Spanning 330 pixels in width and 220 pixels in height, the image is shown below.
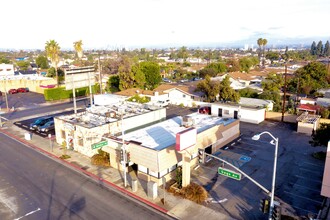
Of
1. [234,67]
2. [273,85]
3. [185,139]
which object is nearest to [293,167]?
[185,139]

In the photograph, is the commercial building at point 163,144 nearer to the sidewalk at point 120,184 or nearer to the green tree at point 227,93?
the sidewalk at point 120,184

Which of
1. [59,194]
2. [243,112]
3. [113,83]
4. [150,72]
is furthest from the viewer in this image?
[113,83]

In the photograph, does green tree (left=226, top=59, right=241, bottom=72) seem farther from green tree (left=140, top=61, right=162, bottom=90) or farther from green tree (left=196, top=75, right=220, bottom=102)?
green tree (left=196, top=75, right=220, bottom=102)

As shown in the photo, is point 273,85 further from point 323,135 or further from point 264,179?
point 264,179

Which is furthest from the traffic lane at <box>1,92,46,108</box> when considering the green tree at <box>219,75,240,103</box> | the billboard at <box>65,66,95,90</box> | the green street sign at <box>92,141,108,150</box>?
the green tree at <box>219,75,240,103</box>

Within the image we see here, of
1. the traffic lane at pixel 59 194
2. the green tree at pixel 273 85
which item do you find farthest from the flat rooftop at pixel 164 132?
the green tree at pixel 273 85
